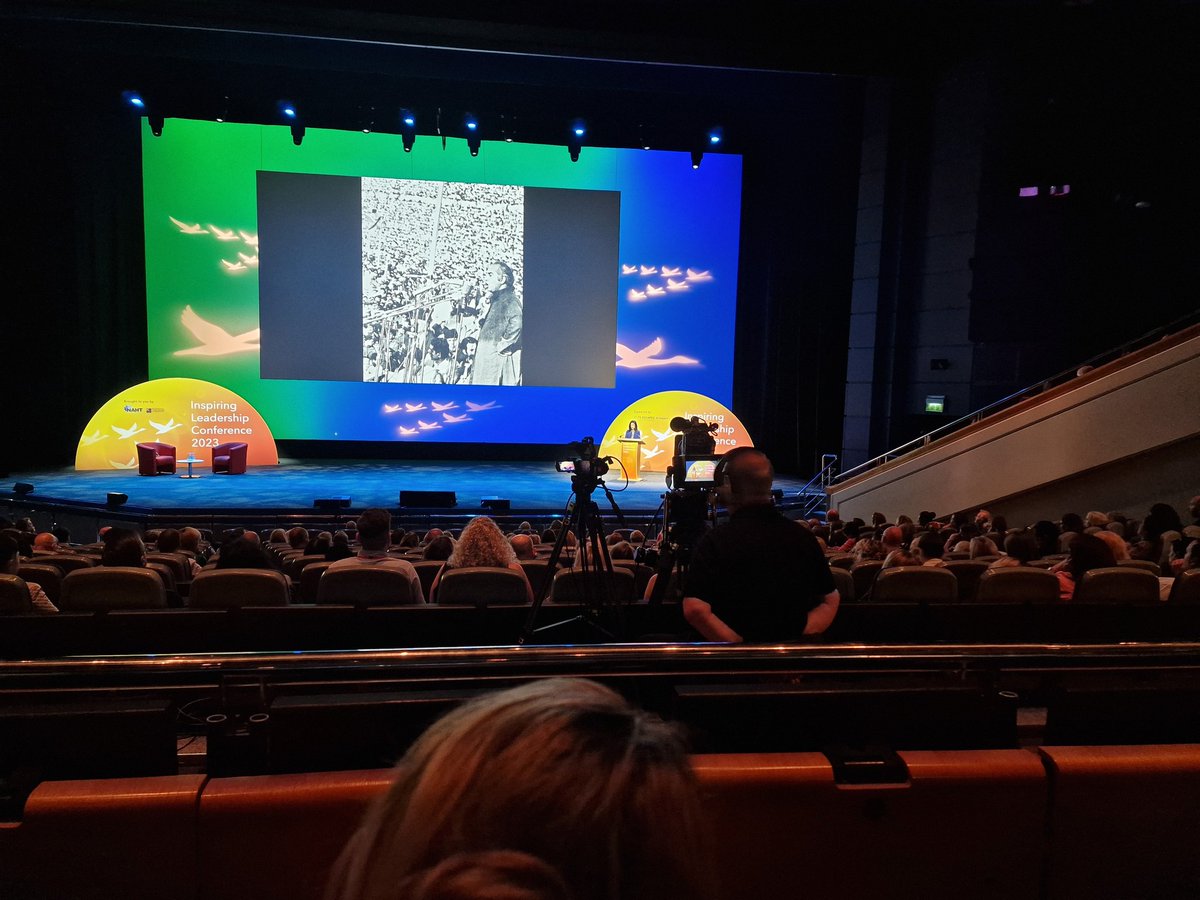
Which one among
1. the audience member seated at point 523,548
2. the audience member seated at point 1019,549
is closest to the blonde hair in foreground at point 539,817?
the audience member seated at point 1019,549

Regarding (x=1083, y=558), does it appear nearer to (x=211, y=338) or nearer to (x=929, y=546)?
(x=929, y=546)

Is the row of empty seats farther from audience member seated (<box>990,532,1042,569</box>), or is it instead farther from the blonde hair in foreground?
audience member seated (<box>990,532,1042,569</box>)

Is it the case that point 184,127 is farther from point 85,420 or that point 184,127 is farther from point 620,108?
point 620,108

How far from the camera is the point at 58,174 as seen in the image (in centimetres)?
1449

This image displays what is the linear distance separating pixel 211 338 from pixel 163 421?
187cm

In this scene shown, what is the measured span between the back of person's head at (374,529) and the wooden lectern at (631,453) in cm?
1004

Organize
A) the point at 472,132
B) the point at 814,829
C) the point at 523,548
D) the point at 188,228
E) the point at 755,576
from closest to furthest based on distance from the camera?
the point at 814,829, the point at 755,576, the point at 523,548, the point at 472,132, the point at 188,228

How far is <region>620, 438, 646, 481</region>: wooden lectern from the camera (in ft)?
46.6

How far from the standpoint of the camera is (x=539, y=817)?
49 cm

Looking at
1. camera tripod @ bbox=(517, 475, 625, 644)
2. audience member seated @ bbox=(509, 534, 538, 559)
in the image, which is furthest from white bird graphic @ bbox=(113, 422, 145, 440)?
camera tripod @ bbox=(517, 475, 625, 644)

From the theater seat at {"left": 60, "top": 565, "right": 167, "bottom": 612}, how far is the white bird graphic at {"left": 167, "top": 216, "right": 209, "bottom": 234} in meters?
13.1

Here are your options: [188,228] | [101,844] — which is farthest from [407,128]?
[101,844]

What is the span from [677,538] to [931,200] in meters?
12.7

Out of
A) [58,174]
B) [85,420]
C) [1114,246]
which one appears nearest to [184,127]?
[58,174]
